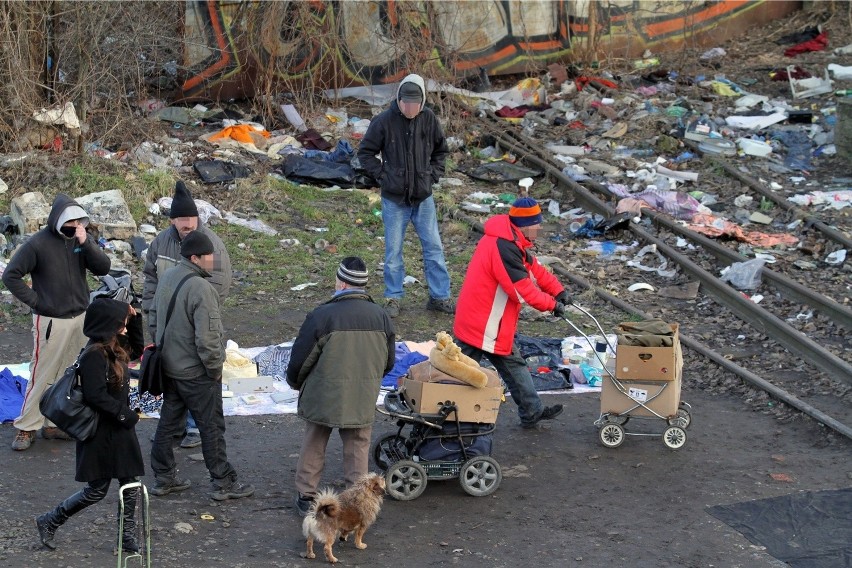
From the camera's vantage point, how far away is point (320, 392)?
6.46 metres

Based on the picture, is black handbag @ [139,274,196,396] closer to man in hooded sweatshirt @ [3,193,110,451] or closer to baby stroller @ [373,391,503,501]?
man in hooded sweatshirt @ [3,193,110,451]

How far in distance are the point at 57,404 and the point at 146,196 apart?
786 cm

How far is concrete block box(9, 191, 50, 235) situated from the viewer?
38.5 ft

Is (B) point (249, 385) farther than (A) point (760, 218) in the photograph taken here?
No

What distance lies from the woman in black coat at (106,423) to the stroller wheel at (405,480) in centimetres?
169

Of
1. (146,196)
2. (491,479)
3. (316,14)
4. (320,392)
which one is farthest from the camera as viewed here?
(316,14)

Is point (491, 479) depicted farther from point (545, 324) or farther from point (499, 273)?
point (545, 324)

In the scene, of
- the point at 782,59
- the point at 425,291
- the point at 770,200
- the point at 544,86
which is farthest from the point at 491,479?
the point at 782,59

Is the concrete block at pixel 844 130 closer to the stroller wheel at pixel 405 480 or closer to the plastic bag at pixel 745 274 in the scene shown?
the plastic bag at pixel 745 274

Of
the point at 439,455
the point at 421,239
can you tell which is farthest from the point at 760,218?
the point at 439,455

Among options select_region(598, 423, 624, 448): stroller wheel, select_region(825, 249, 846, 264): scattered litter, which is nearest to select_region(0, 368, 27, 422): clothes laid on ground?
select_region(598, 423, 624, 448): stroller wheel

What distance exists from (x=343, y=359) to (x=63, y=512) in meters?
1.80

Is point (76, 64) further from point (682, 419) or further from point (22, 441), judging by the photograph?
point (682, 419)

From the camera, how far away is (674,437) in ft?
25.8
